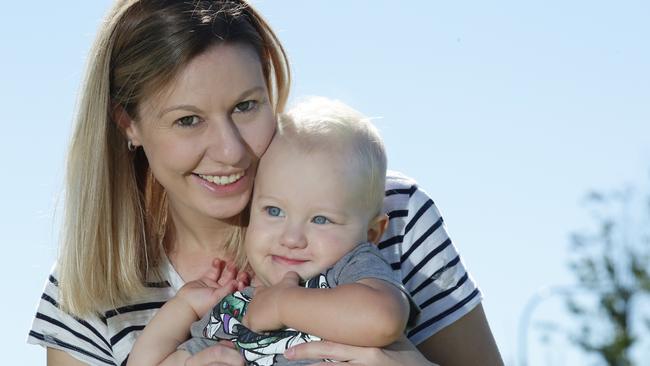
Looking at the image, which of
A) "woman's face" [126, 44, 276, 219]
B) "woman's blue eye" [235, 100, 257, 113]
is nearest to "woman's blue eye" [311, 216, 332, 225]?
"woman's face" [126, 44, 276, 219]

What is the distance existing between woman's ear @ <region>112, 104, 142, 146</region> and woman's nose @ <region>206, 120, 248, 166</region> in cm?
50

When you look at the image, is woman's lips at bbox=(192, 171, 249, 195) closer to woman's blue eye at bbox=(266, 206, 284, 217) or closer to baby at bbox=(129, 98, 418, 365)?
baby at bbox=(129, 98, 418, 365)

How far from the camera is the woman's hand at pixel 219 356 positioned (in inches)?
170

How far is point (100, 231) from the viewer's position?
5.23 meters

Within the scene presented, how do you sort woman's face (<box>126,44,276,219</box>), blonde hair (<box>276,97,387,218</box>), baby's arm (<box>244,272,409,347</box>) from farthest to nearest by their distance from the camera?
woman's face (<box>126,44,276,219</box>), blonde hair (<box>276,97,387,218</box>), baby's arm (<box>244,272,409,347</box>)

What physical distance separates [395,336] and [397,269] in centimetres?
104

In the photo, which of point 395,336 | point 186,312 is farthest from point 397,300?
point 186,312

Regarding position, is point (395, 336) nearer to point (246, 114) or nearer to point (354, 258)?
point (354, 258)

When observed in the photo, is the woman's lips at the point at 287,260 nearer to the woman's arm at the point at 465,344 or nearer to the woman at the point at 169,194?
the woman at the point at 169,194

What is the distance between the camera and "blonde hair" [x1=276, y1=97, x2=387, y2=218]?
434 centimetres

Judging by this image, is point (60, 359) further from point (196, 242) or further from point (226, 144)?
point (226, 144)

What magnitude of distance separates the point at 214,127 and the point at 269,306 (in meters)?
0.83

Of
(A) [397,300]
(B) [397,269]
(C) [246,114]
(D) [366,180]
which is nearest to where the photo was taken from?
(A) [397,300]

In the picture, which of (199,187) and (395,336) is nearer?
(395,336)
